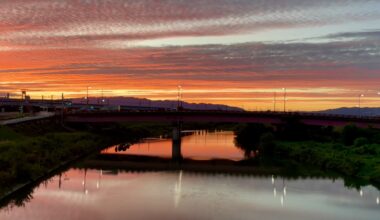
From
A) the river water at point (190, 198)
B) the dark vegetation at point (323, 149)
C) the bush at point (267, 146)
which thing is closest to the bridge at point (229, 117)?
the dark vegetation at point (323, 149)

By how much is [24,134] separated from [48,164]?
2055 centimetres

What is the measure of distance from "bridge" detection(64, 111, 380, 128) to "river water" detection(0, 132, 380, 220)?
40.0 meters

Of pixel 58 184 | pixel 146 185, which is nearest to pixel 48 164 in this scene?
pixel 58 184

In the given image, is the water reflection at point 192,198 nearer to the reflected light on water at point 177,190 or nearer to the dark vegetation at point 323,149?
the reflected light on water at point 177,190

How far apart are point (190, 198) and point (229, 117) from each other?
5658 cm

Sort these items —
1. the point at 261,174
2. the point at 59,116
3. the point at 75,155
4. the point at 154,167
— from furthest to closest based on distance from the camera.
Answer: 1. the point at 59,116
2. the point at 75,155
3. the point at 154,167
4. the point at 261,174

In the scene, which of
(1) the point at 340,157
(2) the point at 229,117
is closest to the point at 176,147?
(2) the point at 229,117

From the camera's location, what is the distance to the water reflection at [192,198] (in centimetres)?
3906

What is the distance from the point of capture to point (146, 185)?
52375 mm

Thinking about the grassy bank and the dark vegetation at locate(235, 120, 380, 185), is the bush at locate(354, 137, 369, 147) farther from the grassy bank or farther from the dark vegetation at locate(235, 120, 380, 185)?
the grassy bank

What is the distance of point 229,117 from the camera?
100562mm

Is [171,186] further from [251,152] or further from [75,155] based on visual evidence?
[251,152]

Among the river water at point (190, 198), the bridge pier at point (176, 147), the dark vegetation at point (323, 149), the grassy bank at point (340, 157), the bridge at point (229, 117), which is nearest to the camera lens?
the river water at point (190, 198)

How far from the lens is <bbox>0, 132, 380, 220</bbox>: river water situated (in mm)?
39000
